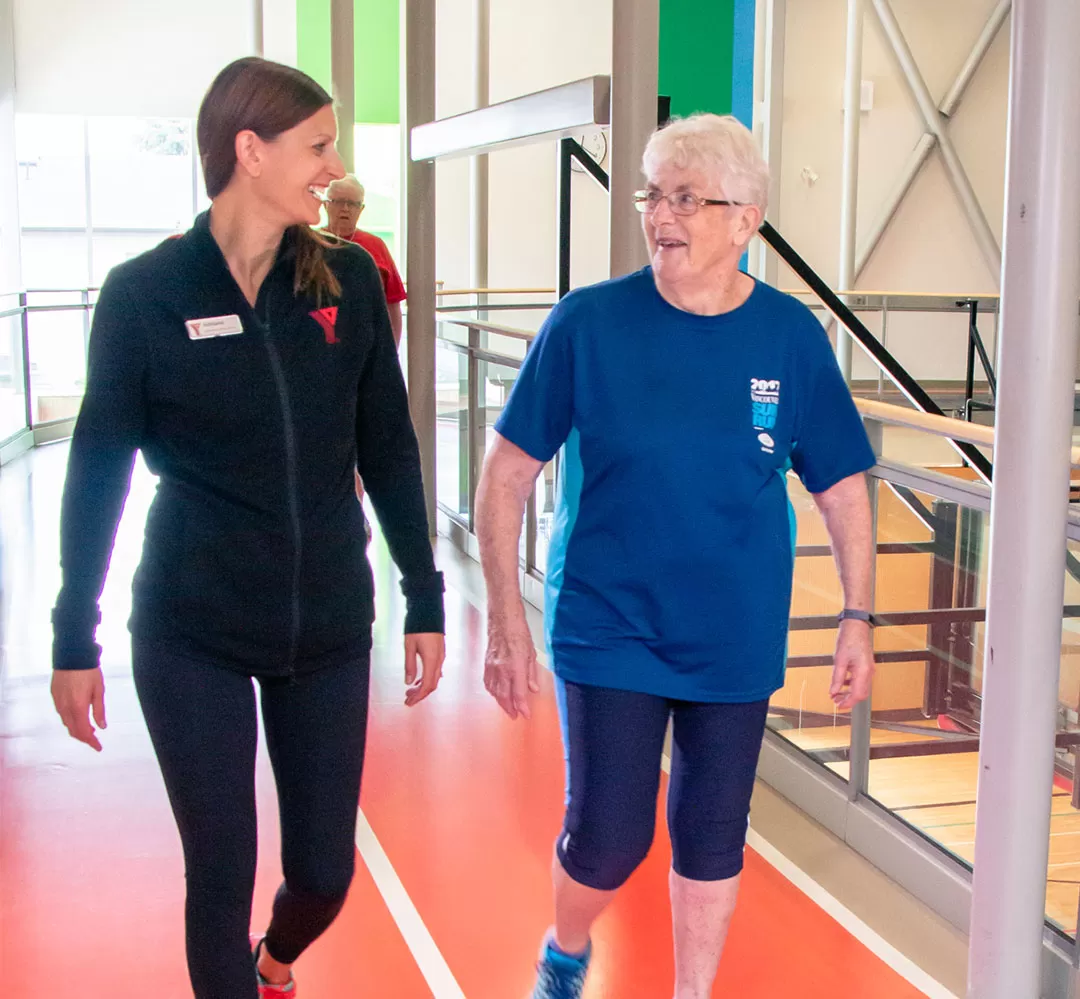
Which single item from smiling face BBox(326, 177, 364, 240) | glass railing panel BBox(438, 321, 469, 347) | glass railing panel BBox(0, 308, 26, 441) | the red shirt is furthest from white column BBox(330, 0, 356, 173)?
glass railing panel BBox(0, 308, 26, 441)

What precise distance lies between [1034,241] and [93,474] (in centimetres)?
152

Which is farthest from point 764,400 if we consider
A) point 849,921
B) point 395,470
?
point 849,921

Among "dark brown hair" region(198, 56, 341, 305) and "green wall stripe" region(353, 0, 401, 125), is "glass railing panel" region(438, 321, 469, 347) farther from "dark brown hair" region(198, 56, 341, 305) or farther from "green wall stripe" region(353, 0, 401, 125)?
"green wall stripe" region(353, 0, 401, 125)

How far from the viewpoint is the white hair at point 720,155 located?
2289 millimetres

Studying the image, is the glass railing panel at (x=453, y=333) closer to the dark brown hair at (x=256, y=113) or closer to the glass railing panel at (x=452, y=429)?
the glass railing panel at (x=452, y=429)

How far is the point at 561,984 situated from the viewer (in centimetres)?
249

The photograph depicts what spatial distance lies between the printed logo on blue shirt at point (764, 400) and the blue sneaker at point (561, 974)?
99cm

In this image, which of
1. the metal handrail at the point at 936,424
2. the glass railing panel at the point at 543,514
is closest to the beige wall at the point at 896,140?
the glass railing panel at the point at 543,514

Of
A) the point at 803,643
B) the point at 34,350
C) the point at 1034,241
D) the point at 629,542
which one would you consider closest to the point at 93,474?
the point at 629,542

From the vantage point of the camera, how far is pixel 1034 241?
2.31 metres

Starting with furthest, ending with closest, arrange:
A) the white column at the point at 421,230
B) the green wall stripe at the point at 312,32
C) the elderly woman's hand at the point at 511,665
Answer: the green wall stripe at the point at 312,32 < the white column at the point at 421,230 < the elderly woman's hand at the point at 511,665

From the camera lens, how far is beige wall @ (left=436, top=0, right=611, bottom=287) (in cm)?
1628

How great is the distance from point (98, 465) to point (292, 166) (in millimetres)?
500

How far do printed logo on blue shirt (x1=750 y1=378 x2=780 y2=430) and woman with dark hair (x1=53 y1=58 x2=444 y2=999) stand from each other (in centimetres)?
63
